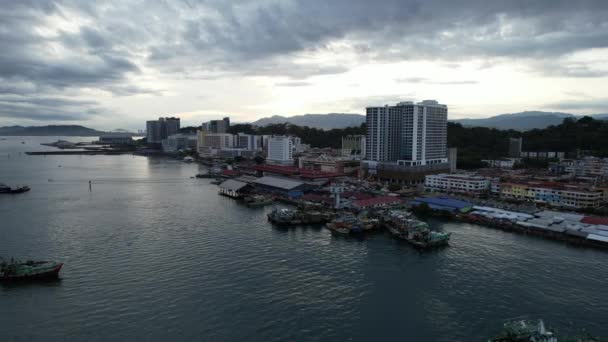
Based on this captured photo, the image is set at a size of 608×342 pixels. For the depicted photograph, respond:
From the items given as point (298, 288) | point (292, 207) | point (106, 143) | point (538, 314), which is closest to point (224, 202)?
point (292, 207)

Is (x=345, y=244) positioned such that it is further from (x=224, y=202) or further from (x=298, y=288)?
(x=224, y=202)

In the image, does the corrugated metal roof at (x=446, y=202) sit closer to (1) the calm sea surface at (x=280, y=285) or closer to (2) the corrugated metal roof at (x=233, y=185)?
(1) the calm sea surface at (x=280, y=285)

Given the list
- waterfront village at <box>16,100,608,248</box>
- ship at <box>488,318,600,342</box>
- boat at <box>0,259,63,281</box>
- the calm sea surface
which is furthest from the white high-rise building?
ship at <box>488,318,600,342</box>

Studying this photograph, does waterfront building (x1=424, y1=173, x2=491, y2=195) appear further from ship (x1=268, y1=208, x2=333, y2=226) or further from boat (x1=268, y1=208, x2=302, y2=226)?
boat (x1=268, y1=208, x2=302, y2=226)

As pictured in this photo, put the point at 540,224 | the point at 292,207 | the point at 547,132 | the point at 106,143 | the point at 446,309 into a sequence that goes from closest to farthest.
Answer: the point at 446,309
the point at 540,224
the point at 292,207
the point at 547,132
the point at 106,143

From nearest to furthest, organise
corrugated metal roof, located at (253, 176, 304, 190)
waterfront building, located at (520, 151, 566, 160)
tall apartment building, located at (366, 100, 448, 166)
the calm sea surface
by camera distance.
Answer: the calm sea surface < corrugated metal roof, located at (253, 176, 304, 190) < tall apartment building, located at (366, 100, 448, 166) < waterfront building, located at (520, 151, 566, 160)

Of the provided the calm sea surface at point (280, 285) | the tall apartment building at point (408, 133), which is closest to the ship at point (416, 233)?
the calm sea surface at point (280, 285)
